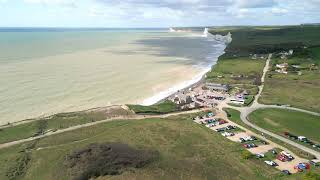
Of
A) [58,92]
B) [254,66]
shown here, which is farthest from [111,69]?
[254,66]

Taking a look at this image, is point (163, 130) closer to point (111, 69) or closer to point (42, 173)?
point (42, 173)

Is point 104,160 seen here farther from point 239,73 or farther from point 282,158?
point 239,73

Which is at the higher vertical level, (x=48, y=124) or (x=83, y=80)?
(x=48, y=124)

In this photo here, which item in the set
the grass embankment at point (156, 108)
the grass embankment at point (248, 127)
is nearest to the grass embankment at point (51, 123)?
the grass embankment at point (156, 108)

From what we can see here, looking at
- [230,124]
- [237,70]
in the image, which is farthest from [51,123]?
[237,70]

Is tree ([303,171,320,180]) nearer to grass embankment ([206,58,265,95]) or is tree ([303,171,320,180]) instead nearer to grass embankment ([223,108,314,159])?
grass embankment ([223,108,314,159])

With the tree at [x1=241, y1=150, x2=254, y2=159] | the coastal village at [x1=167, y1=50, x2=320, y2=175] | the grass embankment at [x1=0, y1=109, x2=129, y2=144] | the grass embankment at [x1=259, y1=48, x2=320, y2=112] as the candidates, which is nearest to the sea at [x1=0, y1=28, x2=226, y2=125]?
the grass embankment at [x1=0, y1=109, x2=129, y2=144]
